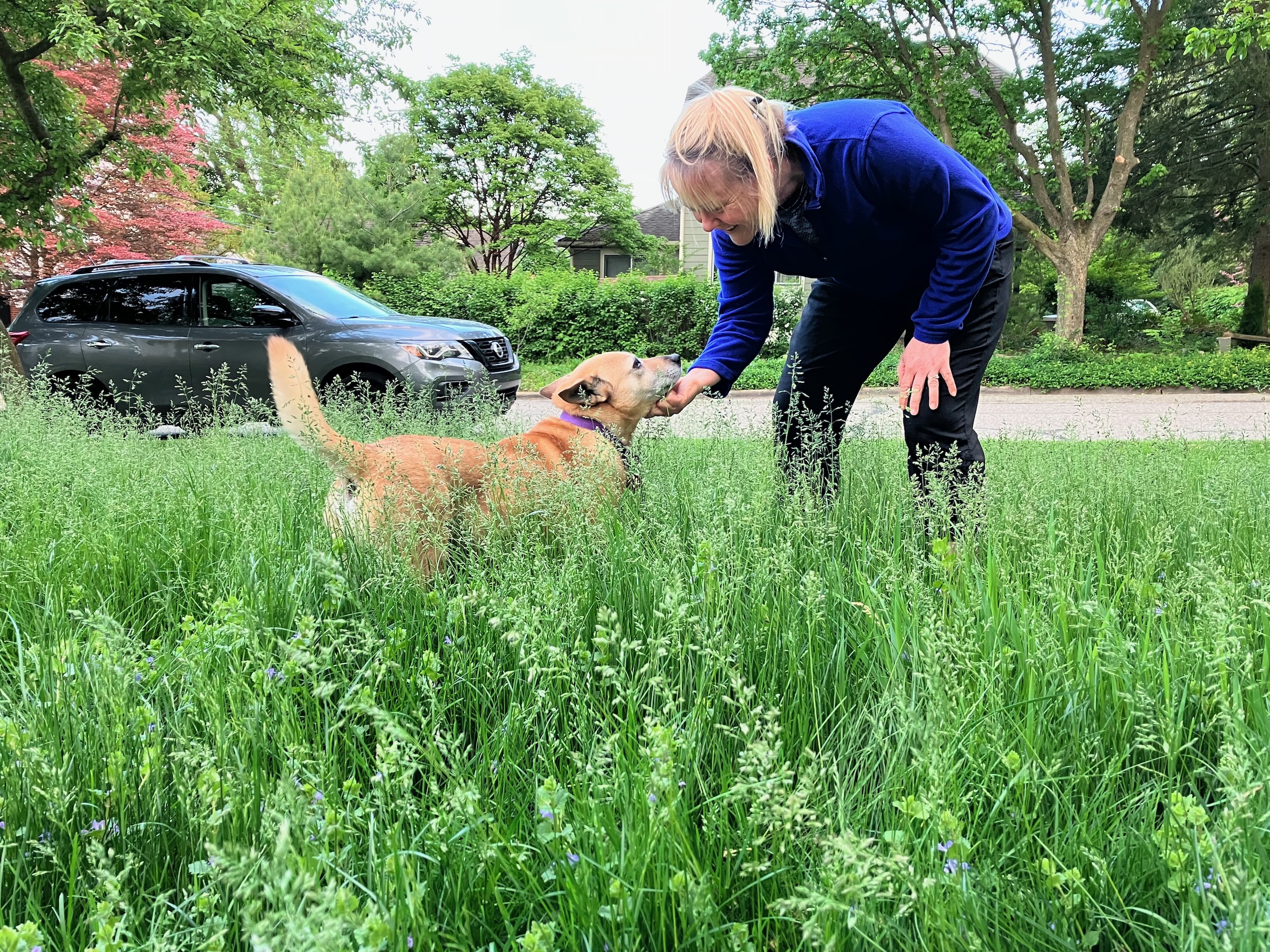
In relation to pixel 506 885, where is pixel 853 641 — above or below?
above

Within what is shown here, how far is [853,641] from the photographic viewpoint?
1816 mm

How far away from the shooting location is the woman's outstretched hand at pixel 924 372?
2.57m

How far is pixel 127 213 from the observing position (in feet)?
56.4

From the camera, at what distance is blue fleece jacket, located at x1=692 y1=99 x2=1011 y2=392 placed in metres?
2.47

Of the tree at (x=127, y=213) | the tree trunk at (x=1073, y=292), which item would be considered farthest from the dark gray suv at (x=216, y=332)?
the tree trunk at (x=1073, y=292)

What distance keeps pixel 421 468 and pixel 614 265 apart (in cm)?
3685

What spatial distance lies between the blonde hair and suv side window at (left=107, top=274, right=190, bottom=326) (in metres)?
7.91

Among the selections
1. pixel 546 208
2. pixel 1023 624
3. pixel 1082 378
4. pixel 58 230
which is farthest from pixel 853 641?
pixel 546 208

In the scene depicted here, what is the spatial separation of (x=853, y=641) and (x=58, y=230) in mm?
10377

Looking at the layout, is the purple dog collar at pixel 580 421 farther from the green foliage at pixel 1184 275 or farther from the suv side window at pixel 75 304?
the green foliage at pixel 1184 275

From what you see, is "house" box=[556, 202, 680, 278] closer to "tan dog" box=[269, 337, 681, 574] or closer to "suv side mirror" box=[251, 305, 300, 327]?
"suv side mirror" box=[251, 305, 300, 327]

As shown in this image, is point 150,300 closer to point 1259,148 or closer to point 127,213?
point 127,213

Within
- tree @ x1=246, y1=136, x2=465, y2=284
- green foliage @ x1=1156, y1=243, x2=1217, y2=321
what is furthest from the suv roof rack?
green foliage @ x1=1156, y1=243, x2=1217, y2=321

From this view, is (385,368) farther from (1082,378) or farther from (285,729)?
(1082,378)
